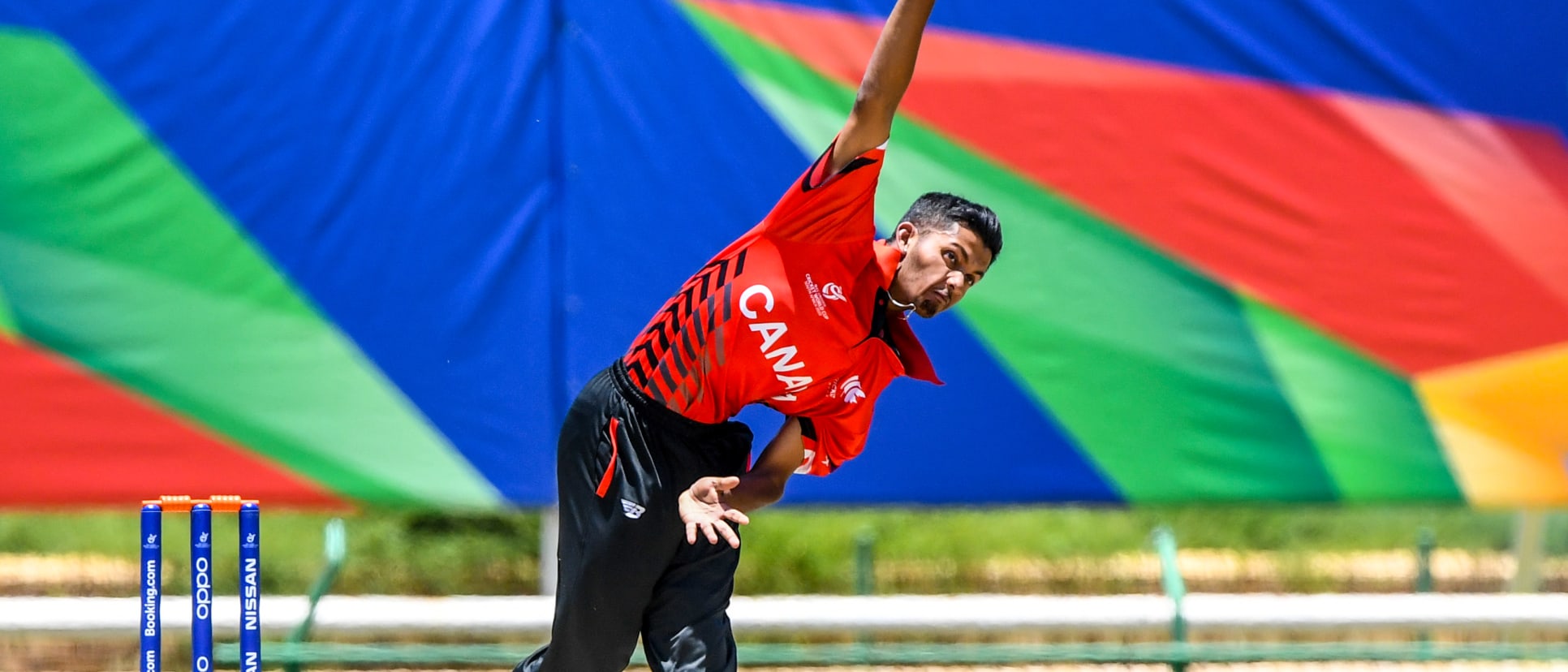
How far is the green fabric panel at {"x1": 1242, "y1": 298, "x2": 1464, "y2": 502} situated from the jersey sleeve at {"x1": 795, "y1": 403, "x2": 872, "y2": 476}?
1807 millimetres

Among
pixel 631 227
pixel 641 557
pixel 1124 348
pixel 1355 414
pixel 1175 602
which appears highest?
pixel 631 227

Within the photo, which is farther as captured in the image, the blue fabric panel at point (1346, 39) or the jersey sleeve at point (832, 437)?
the blue fabric panel at point (1346, 39)

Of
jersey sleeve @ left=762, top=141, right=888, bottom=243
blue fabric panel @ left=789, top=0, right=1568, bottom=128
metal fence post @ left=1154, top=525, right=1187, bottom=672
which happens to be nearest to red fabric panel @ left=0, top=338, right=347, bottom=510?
jersey sleeve @ left=762, top=141, right=888, bottom=243

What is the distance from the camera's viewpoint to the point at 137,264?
4398mm

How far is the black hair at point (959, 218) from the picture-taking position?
10.0 ft

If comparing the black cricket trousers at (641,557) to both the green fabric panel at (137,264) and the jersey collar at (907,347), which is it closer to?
the jersey collar at (907,347)

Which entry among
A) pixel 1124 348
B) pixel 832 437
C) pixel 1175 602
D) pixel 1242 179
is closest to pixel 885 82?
pixel 832 437

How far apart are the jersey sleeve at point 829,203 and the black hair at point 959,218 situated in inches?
4.6

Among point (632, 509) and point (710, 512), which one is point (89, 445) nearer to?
point (632, 509)

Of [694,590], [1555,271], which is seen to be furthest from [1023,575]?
[694,590]

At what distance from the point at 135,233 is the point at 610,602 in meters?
2.12

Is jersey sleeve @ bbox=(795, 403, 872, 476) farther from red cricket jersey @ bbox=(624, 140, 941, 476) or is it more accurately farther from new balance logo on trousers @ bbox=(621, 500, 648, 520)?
new balance logo on trousers @ bbox=(621, 500, 648, 520)

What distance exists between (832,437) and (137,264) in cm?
228

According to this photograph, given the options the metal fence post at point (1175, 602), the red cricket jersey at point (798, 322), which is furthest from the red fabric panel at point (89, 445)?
the metal fence post at point (1175, 602)
